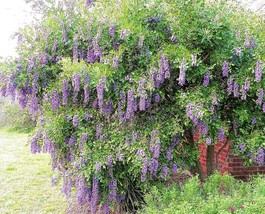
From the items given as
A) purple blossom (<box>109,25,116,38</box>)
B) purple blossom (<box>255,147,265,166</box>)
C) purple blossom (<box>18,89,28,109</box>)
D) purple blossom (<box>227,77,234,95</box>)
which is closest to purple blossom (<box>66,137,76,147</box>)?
purple blossom (<box>18,89,28,109</box>)

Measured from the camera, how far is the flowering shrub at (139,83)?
3.69m

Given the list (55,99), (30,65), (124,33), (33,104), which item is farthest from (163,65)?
(33,104)

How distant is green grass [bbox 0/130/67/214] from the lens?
568 cm

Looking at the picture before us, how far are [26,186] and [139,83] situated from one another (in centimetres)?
429

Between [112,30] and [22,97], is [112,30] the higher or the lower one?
the higher one

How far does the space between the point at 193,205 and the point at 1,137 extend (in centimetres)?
1237

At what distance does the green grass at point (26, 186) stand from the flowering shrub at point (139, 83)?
3.87 feet

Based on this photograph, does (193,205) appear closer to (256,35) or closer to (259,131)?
(259,131)

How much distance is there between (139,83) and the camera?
11.8ft

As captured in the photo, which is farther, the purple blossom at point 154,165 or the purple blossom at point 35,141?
the purple blossom at point 35,141

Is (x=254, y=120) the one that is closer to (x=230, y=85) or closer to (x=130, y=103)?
(x=230, y=85)

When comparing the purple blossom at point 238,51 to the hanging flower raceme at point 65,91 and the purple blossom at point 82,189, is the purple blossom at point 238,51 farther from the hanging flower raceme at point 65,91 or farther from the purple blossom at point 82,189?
the purple blossom at point 82,189

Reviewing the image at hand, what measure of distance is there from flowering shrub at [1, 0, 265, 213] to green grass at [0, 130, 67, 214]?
1180 millimetres

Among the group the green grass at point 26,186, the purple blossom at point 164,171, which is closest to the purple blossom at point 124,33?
the purple blossom at point 164,171
